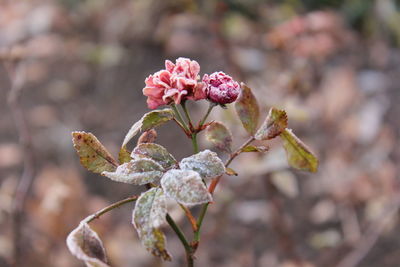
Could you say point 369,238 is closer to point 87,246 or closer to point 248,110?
point 248,110

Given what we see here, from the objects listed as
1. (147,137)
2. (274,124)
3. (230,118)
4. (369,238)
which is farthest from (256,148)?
(369,238)

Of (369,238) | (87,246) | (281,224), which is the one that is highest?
(87,246)

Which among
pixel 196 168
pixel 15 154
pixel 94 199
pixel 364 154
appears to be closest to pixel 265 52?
pixel 364 154

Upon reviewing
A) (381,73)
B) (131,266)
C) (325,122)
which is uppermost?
(381,73)

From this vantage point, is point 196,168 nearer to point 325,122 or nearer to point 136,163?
point 136,163

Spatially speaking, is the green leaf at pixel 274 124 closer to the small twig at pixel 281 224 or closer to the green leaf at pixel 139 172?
the green leaf at pixel 139 172

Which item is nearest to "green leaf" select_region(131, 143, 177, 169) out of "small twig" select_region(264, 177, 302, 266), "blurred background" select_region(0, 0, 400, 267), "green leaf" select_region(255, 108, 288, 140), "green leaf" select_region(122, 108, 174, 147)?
"green leaf" select_region(122, 108, 174, 147)

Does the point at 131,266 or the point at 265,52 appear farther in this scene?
the point at 265,52

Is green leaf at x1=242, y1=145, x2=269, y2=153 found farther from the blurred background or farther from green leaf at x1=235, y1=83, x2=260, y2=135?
the blurred background
